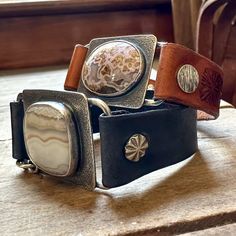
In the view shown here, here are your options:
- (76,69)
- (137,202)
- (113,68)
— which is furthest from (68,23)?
(137,202)

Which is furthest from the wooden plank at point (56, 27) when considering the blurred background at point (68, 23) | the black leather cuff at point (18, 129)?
the black leather cuff at point (18, 129)

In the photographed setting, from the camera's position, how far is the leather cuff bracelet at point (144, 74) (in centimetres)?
51

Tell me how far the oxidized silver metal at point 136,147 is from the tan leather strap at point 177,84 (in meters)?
0.06

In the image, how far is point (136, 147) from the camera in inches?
18.6

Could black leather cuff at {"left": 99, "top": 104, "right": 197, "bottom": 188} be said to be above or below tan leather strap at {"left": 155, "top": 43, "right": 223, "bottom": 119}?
below

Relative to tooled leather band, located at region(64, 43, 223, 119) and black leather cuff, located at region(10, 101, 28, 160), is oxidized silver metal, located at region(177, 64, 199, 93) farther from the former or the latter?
black leather cuff, located at region(10, 101, 28, 160)

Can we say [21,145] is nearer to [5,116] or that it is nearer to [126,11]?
[5,116]

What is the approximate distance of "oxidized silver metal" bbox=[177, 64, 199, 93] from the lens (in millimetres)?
514

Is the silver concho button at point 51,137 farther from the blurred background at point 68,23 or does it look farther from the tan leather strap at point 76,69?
the blurred background at point 68,23

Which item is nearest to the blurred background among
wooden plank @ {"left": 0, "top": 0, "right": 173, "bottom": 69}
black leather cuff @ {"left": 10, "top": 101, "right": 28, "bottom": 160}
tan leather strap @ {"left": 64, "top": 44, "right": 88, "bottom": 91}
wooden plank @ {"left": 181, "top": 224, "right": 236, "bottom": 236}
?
wooden plank @ {"left": 0, "top": 0, "right": 173, "bottom": 69}

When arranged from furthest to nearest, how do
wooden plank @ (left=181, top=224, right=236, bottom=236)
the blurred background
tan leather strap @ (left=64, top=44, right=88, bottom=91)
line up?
the blurred background → tan leather strap @ (left=64, top=44, right=88, bottom=91) → wooden plank @ (left=181, top=224, right=236, bottom=236)

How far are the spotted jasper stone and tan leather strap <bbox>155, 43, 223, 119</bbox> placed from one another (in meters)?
0.03

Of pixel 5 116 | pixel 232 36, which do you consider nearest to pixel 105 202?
pixel 5 116

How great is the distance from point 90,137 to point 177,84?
12cm
